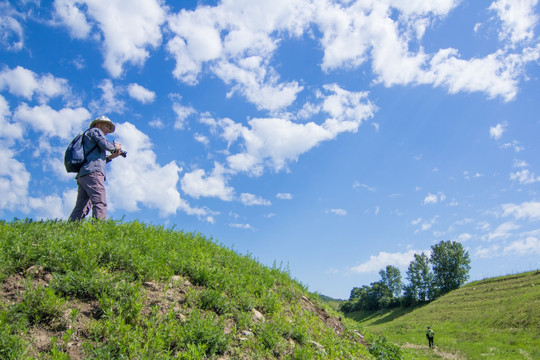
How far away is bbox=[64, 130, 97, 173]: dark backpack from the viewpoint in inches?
290

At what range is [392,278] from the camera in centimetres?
10400

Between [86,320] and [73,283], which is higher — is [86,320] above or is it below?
below

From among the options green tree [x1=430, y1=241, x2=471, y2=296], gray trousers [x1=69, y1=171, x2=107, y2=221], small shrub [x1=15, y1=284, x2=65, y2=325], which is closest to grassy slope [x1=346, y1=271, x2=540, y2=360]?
gray trousers [x1=69, y1=171, x2=107, y2=221]

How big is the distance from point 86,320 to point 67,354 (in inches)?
25.7

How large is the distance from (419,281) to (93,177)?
97210mm

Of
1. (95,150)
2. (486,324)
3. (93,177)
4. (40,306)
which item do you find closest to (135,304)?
(40,306)

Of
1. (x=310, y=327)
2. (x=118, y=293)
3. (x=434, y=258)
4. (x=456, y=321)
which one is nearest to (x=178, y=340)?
(x=118, y=293)

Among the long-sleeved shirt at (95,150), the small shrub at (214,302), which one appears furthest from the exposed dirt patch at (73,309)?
the long-sleeved shirt at (95,150)

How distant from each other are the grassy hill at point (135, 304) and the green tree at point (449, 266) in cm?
9628

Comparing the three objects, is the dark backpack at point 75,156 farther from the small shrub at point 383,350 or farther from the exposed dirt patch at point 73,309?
the small shrub at point 383,350

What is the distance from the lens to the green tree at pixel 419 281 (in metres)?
83.6

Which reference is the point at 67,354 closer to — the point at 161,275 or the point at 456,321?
the point at 161,275

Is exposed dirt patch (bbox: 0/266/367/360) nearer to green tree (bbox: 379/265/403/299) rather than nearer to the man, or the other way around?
the man

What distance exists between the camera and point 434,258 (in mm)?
93688
